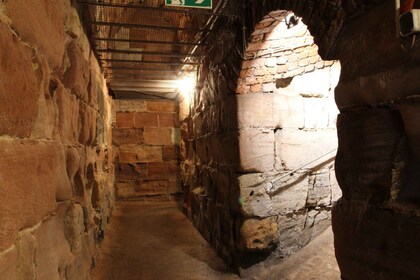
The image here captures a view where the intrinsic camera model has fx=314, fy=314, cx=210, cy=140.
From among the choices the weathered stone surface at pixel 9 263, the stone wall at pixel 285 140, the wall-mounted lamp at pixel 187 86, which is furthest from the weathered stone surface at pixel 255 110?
the weathered stone surface at pixel 9 263

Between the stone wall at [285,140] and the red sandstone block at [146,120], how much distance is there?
373 cm

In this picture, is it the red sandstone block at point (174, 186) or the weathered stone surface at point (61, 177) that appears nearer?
the weathered stone surface at point (61, 177)

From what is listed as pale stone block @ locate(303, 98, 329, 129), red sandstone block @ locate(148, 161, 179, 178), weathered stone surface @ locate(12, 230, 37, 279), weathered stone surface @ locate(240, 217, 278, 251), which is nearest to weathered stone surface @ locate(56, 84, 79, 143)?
weathered stone surface @ locate(12, 230, 37, 279)

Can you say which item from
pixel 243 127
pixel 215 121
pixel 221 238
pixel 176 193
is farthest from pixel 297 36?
pixel 176 193

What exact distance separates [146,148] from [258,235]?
3.95 metres

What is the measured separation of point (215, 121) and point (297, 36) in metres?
1.16

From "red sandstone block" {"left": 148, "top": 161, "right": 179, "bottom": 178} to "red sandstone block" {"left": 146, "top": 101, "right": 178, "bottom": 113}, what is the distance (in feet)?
3.42

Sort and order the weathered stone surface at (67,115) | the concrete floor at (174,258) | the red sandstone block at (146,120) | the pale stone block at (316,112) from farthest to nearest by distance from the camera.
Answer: the red sandstone block at (146,120), the pale stone block at (316,112), the concrete floor at (174,258), the weathered stone surface at (67,115)

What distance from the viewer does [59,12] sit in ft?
5.18

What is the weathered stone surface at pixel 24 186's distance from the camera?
91cm

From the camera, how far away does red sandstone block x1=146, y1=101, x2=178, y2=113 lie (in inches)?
243

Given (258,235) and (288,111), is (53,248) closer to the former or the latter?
(258,235)

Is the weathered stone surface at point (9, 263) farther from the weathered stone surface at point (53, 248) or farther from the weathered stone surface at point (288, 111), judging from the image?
the weathered stone surface at point (288, 111)

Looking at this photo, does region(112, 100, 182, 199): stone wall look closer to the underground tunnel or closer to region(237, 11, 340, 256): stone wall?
the underground tunnel
